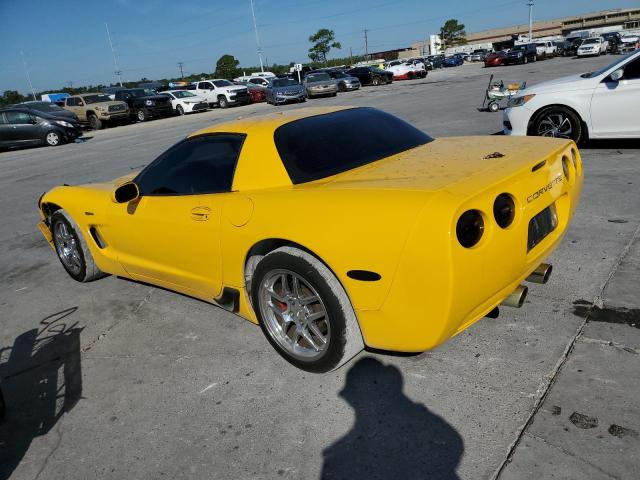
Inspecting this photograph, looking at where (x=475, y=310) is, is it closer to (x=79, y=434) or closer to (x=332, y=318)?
(x=332, y=318)

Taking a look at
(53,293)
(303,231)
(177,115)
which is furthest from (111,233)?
(177,115)

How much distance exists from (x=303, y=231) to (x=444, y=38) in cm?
11931

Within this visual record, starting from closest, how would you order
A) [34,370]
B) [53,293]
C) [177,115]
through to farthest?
[34,370], [53,293], [177,115]

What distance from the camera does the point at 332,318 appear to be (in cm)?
256

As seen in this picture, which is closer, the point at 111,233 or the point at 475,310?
the point at 475,310

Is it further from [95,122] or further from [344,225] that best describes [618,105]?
[95,122]

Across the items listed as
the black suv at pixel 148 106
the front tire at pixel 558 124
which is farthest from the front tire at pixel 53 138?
the front tire at pixel 558 124

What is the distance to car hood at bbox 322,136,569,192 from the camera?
2.47 m

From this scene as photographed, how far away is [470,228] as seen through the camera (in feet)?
7.38

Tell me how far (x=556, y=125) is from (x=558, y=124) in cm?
3

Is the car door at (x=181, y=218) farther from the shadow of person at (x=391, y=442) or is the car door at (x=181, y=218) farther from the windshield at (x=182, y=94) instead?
the windshield at (x=182, y=94)

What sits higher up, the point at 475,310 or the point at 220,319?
the point at 475,310

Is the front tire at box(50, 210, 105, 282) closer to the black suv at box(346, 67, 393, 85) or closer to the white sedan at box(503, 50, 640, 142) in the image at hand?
the white sedan at box(503, 50, 640, 142)

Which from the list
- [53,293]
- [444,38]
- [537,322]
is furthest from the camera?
[444,38]
